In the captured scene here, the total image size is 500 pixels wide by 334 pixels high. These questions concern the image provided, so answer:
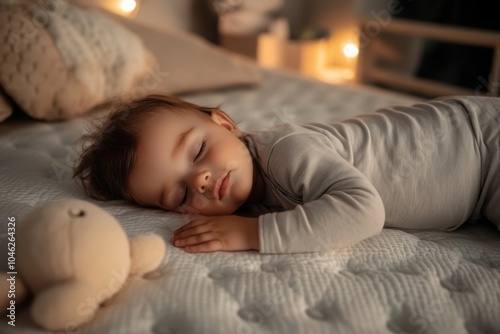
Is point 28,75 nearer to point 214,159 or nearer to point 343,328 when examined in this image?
point 214,159

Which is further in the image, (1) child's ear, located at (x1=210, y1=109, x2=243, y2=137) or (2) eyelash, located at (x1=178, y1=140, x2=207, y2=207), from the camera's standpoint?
(1) child's ear, located at (x1=210, y1=109, x2=243, y2=137)

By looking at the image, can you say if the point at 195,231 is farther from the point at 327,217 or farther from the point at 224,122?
the point at 224,122

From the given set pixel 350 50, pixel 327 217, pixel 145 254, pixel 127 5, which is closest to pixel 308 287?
pixel 327 217

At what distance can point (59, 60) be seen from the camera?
1.39m

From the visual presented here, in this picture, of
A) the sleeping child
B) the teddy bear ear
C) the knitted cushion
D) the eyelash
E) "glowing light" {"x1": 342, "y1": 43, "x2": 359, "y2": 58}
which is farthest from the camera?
"glowing light" {"x1": 342, "y1": 43, "x2": 359, "y2": 58}

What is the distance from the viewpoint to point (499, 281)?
76 cm

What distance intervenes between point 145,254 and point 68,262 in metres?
0.13

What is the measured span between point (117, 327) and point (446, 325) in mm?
409

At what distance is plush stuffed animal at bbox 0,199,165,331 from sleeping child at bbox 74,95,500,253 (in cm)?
18

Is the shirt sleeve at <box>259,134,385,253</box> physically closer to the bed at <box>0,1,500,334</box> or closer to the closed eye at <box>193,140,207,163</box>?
the bed at <box>0,1,500,334</box>

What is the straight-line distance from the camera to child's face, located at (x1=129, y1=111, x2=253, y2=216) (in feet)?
2.92

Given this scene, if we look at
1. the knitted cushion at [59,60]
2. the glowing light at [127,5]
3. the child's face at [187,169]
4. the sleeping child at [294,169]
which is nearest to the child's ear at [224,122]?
the sleeping child at [294,169]

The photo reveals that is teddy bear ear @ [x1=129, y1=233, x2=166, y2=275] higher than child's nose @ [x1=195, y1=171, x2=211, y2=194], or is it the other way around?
child's nose @ [x1=195, y1=171, x2=211, y2=194]

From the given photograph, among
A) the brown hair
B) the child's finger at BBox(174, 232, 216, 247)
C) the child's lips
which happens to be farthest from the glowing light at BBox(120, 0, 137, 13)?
the child's finger at BBox(174, 232, 216, 247)
